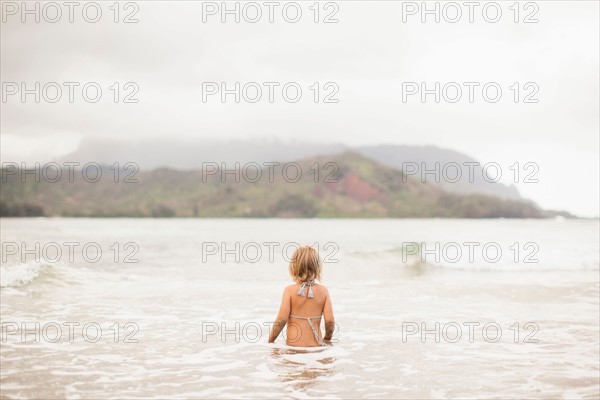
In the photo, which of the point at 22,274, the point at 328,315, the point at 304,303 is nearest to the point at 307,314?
the point at 304,303

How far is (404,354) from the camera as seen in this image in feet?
29.8

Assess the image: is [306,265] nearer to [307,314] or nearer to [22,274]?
[307,314]

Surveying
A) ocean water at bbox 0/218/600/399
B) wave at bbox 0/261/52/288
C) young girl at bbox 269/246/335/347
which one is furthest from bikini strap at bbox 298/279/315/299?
wave at bbox 0/261/52/288

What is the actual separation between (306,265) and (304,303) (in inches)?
26.3

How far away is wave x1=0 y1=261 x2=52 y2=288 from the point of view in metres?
19.2

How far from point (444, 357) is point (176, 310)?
25.2ft

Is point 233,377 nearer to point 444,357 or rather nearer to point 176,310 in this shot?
point 444,357

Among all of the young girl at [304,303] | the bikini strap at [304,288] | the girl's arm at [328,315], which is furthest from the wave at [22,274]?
the bikini strap at [304,288]

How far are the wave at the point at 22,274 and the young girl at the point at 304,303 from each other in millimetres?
13760

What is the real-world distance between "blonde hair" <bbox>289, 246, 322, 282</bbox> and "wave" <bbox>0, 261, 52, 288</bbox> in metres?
14.4

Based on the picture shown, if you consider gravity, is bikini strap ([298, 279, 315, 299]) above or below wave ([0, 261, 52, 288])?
above

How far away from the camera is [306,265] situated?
27.7 feet

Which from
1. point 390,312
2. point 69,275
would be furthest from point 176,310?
point 69,275

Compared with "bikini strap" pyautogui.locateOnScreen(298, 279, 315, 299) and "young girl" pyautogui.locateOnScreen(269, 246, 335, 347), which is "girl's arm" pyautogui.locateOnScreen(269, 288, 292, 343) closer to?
"young girl" pyautogui.locateOnScreen(269, 246, 335, 347)
